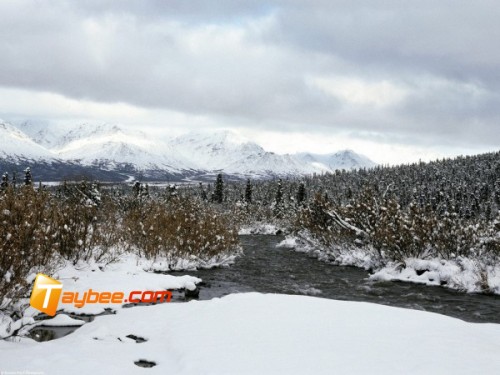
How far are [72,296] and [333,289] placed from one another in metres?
11.5

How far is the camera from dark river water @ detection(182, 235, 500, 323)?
15891mm

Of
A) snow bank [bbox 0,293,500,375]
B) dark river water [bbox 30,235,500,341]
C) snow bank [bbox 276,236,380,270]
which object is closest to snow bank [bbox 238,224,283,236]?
snow bank [bbox 276,236,380,270]

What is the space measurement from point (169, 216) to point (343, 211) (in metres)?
14.0

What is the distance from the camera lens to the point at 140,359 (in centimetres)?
784

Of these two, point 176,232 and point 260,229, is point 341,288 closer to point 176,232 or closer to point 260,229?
point 176,232

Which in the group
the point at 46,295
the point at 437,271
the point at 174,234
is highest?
the point at 437,271

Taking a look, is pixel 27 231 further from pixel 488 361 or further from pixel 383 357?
pixel 488 361

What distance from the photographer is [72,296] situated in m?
13.1

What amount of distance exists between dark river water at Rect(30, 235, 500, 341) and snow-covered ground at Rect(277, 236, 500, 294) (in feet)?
2.34

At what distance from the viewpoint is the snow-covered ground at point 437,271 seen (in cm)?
1886

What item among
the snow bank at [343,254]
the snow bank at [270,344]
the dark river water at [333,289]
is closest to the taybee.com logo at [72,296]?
the dark river water at [333,289]

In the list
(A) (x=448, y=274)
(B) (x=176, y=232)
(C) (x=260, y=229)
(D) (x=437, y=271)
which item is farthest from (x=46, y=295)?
(C) (x=260, y=229)

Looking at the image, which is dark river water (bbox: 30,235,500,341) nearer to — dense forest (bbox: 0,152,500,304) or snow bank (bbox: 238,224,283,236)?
dense forest (bbox: 0,152,500,304)

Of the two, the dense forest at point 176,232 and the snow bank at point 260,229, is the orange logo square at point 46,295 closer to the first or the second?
the dense forest at point 176,232
